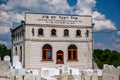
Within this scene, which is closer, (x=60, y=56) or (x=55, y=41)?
(x=55, y=41)

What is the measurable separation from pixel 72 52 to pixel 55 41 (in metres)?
2.24

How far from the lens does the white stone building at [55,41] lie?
3347 cm

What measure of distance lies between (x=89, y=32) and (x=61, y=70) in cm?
792

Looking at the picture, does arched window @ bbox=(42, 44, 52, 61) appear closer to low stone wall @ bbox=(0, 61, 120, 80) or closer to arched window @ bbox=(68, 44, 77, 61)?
Answer: arched window @ bbox=(68, 44, 77, 61)

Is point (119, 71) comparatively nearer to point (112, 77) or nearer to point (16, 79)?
point (112, 77)

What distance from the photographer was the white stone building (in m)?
33.5

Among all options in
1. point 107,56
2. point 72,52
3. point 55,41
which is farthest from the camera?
point 107,56

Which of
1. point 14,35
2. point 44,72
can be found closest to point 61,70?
point 44,72

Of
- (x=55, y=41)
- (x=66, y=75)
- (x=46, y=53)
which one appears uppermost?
(x=55, y=41)

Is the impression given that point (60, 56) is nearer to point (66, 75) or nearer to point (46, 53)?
point (46, 53)

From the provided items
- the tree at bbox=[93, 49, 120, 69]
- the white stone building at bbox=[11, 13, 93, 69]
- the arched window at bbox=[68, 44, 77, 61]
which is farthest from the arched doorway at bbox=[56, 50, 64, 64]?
the tree at bbox=[93, 49, 120, 69]

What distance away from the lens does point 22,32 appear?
35.1 m

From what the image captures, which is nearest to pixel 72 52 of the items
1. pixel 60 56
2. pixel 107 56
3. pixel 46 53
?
pixel 60 56

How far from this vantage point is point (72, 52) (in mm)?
34969
